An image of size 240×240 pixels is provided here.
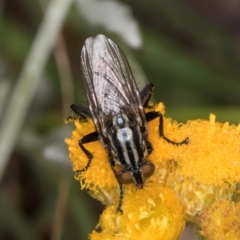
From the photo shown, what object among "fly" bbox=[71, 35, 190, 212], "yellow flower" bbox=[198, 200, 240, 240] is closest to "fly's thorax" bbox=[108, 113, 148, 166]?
"fly" bbox=[71, 35, 190, 212]

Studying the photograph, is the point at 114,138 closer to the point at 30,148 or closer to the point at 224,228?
the point at 224,228

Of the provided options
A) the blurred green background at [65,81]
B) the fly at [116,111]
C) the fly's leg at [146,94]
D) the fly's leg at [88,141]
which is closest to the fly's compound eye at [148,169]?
the fly at [116,111]

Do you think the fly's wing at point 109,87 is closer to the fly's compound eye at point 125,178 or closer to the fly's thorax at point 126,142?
the fly's thorax at point 126,142

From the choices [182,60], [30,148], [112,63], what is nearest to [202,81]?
[182,60]

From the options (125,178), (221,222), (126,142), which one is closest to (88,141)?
(126,142)

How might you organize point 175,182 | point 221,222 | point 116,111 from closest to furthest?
point 221,222 → point 175,182 → point 116,111

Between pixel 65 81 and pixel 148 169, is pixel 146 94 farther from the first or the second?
pixel 65 81
